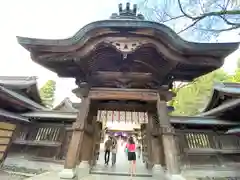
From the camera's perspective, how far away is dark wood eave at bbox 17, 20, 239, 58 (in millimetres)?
4512

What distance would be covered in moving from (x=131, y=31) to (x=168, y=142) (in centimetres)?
322

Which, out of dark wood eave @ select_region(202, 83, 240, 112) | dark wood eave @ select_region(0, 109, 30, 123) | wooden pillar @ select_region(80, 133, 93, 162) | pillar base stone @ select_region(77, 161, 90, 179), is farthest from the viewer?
dark wood eave @ select_region(202, 83, 240, 112)

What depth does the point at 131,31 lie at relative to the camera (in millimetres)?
4527

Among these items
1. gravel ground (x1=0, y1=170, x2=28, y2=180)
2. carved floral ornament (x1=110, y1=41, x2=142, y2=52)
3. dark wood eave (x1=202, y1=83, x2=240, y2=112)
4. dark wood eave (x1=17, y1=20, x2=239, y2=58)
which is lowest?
gravel ground (x1=0, y1=170, x2=28, y2=180)

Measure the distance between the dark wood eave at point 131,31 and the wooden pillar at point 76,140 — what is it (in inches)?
73.7

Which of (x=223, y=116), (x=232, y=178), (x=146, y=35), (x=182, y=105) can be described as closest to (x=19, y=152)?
(x=146, y=35)

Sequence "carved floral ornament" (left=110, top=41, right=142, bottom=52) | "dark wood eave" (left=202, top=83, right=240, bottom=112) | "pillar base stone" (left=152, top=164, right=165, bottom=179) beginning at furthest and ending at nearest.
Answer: "dark wood eave" (left=202, top=83, right=240, bottom=112) → "pillar base stone" (left=152, top=164, right=165, bottom=179) → "carved floral ornament" (left=110, top=41, right=142, bottom=52)

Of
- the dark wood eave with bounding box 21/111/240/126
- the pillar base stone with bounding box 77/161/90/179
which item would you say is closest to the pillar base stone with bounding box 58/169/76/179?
the pillar base stone with bounding box 77/161/90/179

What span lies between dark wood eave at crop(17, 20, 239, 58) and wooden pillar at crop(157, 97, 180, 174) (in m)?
1.84

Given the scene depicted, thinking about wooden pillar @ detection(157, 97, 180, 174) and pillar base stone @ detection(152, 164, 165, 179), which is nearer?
wooden pillar @ detection(157, 97, 180, 174)

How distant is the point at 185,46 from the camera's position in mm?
4805

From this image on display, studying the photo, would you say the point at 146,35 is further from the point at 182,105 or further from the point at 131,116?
the point at 182,105

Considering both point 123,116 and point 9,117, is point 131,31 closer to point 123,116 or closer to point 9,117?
point 123,116

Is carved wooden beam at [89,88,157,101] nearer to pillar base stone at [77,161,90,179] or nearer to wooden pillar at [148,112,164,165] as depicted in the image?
wooden pillar at [148,112,164,165]
